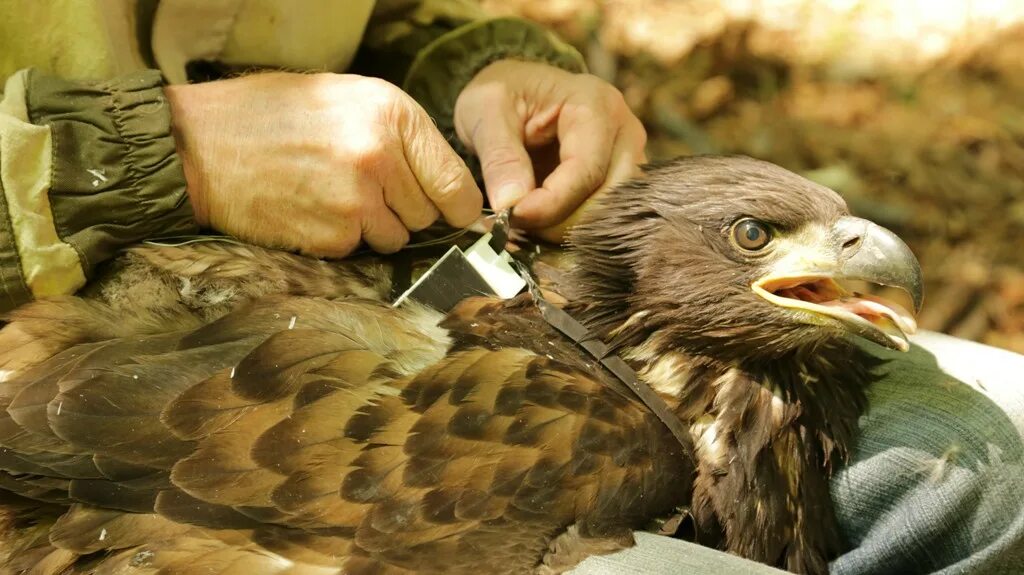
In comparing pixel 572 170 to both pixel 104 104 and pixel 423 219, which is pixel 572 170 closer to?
pixel 423 219

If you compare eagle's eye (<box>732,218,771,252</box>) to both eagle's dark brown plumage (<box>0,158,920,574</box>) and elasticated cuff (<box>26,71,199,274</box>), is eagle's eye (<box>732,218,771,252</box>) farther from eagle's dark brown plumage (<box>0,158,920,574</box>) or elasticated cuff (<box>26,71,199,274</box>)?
elasticated cuff (<box>26,71,199,274</box>)

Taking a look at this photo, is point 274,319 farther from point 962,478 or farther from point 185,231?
point 962,478

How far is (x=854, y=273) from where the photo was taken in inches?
63.2

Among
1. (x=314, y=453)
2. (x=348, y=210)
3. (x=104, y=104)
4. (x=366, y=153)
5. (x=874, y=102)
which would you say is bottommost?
(x=314, y=453)

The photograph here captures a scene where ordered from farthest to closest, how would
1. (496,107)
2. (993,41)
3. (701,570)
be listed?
(993,41) < (496,107) < (701,570)

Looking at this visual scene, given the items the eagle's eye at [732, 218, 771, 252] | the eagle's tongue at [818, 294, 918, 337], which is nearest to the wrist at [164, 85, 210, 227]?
the eagle's eye at [732, 218, 771, 252]

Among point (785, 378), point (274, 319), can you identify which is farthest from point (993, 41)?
point (274, 319)

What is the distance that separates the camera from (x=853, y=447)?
5.87ft

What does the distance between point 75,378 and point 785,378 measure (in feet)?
4.26

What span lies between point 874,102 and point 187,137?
2.65m

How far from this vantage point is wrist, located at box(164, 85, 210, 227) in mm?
1737

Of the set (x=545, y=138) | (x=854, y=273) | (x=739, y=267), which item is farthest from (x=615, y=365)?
(x=545, y=138)

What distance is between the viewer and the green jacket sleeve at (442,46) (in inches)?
95.0

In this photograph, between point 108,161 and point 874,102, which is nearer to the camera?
point 108,161
